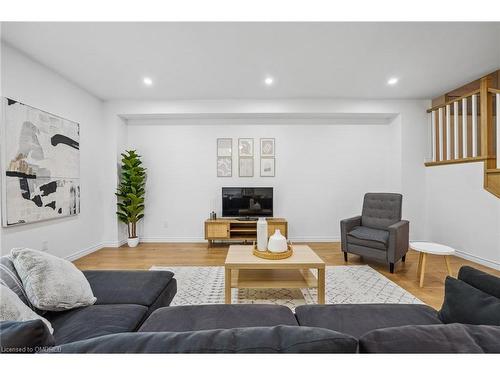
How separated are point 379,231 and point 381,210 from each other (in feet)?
1.27

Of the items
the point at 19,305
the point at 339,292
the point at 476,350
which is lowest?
the point at 339,292

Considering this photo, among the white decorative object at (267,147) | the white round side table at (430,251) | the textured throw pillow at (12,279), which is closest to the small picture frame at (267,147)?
the white decorative object at (267,147)

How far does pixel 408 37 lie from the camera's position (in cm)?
238

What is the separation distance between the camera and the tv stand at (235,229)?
158 inches

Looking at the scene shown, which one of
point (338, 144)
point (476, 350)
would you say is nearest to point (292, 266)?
point (476, 350)

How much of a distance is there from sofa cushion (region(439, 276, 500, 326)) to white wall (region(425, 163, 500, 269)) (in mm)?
2909

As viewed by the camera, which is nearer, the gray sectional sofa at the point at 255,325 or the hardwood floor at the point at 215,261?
the gray sectional sofa at the point at 255,325

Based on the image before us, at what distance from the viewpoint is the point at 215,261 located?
11.1ft

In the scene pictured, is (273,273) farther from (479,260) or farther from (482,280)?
(479,260)

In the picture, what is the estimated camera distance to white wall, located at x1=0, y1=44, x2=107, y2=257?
2.53 meters

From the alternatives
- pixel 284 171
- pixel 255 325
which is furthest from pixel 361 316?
pixel 284 171

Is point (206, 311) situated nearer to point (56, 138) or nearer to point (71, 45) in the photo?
point (71, 45)

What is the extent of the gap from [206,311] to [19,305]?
85cm

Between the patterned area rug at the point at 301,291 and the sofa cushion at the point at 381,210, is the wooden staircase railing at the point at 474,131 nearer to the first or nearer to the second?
the sofa cushion at the point at 381,210
